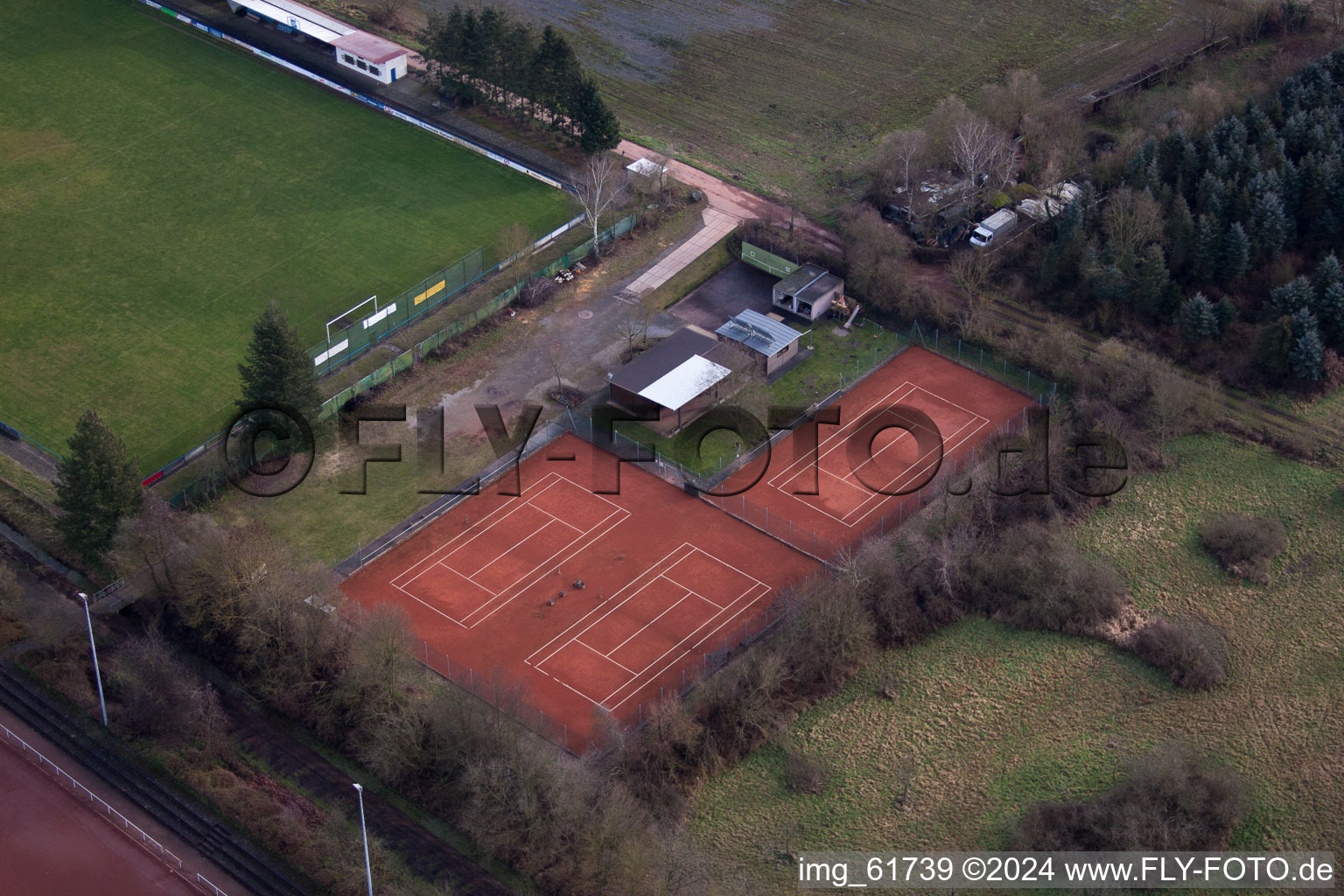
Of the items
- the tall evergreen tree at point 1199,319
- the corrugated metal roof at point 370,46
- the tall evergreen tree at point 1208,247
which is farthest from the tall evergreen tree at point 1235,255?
the corrugated metal roof at point 370,46

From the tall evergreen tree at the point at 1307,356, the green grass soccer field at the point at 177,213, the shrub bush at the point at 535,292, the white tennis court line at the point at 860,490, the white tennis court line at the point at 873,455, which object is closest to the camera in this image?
the white tennis court line at the point at 860,490

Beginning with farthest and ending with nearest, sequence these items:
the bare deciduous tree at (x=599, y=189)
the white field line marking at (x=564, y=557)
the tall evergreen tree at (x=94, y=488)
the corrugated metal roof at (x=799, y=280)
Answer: the bare deciduous tree at (x=599, y=189) < the corrugated metal roof at (x=799, y=280) < the white field line marking at (x=564, y=557) < the tall evergreen tree at (x=94, y=488)

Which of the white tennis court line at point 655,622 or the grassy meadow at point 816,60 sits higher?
the grassy meadow at point 816,60

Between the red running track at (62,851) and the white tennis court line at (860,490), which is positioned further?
the white tennis court line at (860,490)

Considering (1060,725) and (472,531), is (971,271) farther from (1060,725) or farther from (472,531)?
(472,531)

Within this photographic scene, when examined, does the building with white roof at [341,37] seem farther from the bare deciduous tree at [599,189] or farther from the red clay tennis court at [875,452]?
the red clay tennis court at [875,452]

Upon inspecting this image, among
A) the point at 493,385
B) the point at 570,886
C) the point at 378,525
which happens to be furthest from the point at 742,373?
the point at 570,886

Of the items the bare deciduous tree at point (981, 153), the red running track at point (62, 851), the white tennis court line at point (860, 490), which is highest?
the bare deciduous tree at point (981, 153)
